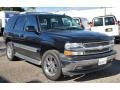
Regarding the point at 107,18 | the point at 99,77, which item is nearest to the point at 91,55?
the point at 99,77

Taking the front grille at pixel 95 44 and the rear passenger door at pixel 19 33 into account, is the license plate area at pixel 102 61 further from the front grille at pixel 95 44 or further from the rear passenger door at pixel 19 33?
the rear passenger door at pixel 19 33

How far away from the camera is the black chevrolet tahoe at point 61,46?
630 centimetres

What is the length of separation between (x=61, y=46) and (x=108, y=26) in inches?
369

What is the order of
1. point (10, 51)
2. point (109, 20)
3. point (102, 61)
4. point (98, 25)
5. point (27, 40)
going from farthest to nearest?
point (98, 25), point (109, 20), point (10, 51), point (27, 40), point (102, 61)

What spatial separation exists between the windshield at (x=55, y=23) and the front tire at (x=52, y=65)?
957 mm

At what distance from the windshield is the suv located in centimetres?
743

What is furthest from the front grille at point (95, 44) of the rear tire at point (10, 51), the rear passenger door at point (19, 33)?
the rear tire at point (10, 51)

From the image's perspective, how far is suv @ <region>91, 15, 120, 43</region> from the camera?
49.1 feet

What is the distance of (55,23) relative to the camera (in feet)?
25.3

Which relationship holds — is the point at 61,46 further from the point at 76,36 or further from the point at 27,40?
the point at 27,40

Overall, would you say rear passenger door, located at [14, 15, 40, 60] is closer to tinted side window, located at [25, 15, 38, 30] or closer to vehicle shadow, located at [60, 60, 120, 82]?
tinted side window, located at [25, 15, 38, 30]

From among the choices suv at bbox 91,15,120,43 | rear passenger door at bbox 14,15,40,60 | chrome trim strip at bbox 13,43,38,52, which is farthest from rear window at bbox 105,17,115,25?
chrome trim strip at bbox 13,43,38,52

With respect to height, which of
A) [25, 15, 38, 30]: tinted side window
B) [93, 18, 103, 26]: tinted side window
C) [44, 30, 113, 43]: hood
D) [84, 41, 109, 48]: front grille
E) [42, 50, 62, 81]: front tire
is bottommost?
[42, 50, 62, 81]: front tire

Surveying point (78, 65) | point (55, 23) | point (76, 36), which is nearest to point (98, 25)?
point (55, 23)
